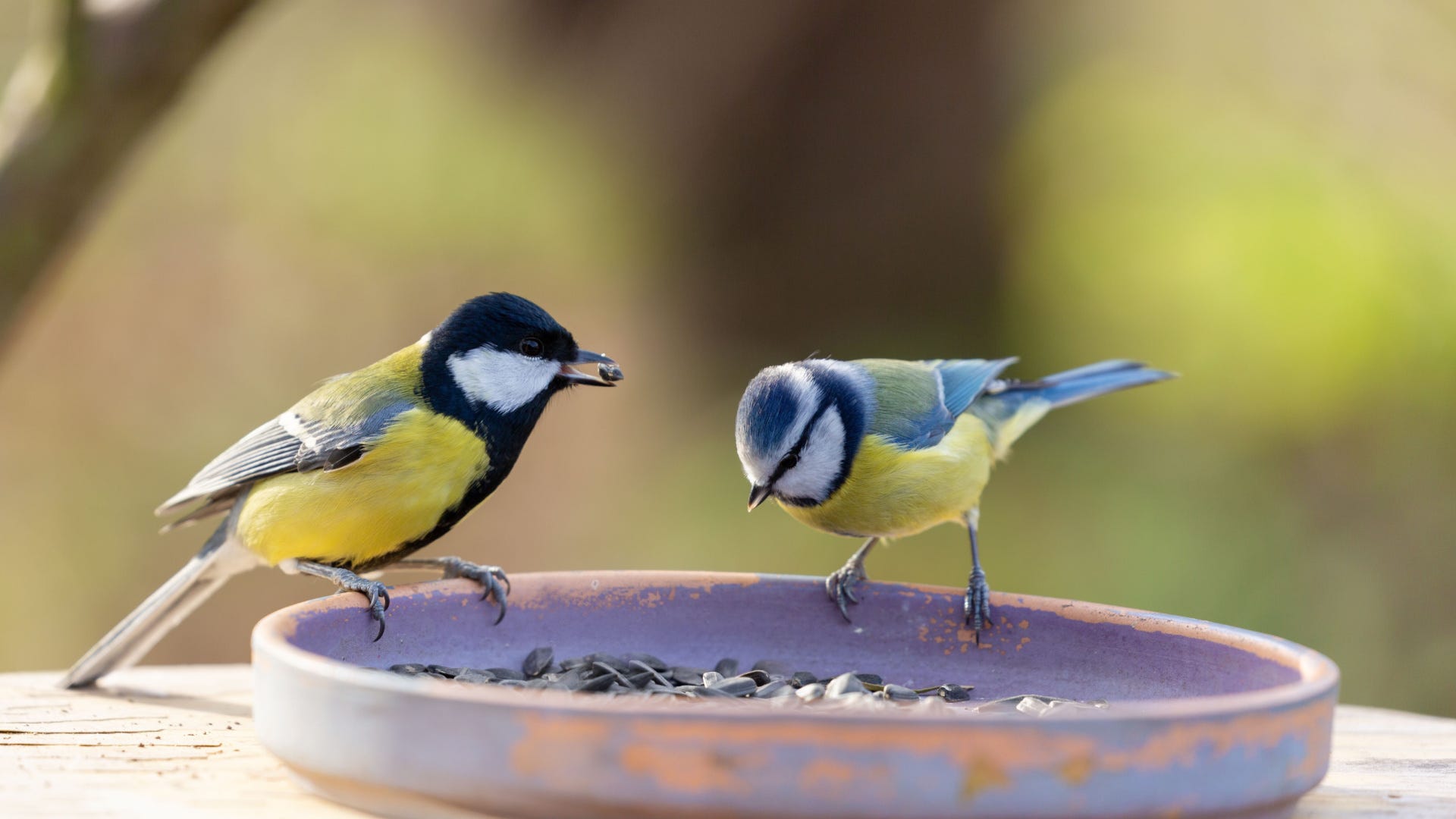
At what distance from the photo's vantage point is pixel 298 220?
6.96m

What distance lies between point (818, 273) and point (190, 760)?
477 cm

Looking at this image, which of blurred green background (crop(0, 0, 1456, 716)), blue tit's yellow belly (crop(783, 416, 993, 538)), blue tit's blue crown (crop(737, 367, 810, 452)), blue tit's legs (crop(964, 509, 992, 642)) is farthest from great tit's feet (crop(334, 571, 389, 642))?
blurred green background (crop(0, 0, 1456, 716))

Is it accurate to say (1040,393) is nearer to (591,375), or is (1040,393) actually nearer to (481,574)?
(591,375)

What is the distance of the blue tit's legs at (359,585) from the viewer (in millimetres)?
2225

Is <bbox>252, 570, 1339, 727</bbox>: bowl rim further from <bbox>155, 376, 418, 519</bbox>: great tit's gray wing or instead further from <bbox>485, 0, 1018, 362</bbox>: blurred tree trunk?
<bbox>485, 0, 1018, 362</bbox>: blurred tree trunk

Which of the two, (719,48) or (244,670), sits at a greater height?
(719,48)

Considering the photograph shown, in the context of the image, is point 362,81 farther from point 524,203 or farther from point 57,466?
point 57,466

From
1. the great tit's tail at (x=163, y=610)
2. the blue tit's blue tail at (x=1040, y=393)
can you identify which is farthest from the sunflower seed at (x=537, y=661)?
the blue tit's blue tail at (x=1040, y=393)

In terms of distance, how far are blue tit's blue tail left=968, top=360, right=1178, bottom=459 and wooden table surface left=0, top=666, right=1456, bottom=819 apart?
1089mm

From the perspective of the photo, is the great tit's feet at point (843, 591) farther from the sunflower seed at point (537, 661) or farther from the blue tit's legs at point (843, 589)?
the sunflower seed at point (537, 661)

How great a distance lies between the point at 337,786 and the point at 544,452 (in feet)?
17.9

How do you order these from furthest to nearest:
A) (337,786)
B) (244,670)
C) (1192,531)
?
(1192,531) → (244,670) → (337,786)

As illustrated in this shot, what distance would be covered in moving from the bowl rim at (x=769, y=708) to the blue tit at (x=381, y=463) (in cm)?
26

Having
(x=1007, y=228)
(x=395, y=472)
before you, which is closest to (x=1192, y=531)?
(x=1007, y=228)
